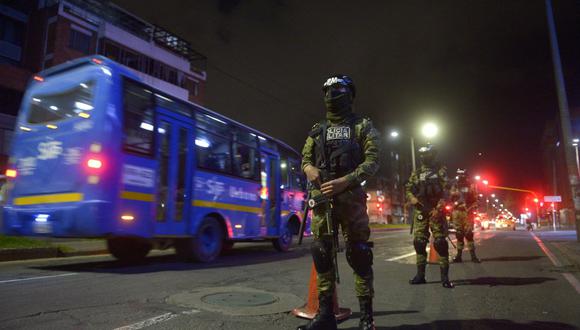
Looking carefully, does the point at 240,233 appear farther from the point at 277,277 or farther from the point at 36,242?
the point at 36,242

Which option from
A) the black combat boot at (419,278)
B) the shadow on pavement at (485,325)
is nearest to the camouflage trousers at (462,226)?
the black combat boot at (419,278)

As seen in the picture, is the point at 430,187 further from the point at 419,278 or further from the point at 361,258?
the point at 361,258

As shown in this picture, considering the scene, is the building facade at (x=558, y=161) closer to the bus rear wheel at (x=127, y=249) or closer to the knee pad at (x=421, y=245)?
the knee pad at (x=421, y=245)

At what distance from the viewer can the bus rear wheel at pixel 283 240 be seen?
39.3 feet

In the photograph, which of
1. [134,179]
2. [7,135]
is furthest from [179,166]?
[7,135]

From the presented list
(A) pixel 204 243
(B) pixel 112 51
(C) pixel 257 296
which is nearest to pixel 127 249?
(A) pixel 204 243

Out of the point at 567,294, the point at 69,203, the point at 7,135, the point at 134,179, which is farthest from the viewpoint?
the point at 7,135

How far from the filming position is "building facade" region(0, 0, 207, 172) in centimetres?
2594

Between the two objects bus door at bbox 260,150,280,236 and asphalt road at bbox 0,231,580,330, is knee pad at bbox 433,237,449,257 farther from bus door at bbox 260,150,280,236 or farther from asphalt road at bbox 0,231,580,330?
bus door at bbox 260,150,280,236

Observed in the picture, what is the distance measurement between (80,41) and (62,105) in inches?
1000

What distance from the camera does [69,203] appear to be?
6566 mm

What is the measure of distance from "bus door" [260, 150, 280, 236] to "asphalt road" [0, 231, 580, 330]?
3.31 meters

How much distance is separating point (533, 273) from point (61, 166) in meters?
8.57

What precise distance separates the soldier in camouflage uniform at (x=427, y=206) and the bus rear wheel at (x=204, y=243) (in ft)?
14.9
